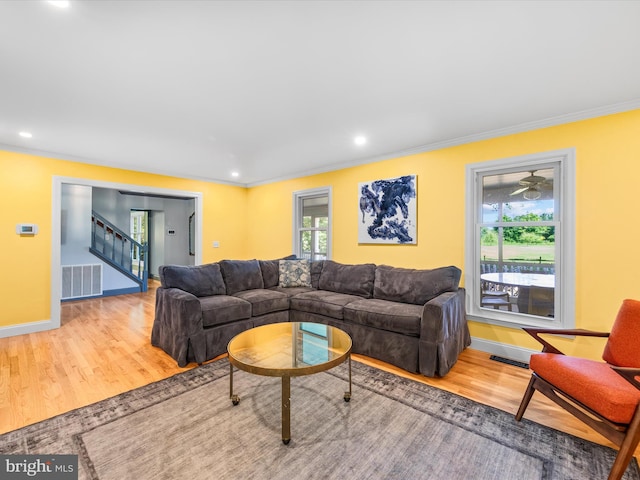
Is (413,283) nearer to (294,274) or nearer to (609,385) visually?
(294,274)

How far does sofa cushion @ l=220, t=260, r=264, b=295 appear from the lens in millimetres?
3906

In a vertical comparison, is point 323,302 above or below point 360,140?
below

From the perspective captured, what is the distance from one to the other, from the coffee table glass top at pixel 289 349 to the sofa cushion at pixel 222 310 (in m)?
0.67

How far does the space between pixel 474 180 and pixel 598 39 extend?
1708 millimetres

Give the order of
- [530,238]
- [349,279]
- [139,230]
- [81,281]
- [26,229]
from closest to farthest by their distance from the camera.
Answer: [530,238]
[26,229]
[349,279]
[81,281]
[139,230]

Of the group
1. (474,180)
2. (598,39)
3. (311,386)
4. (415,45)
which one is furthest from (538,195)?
(311,386)

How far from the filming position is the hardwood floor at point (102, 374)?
214cm

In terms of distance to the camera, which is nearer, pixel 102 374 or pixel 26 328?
pixel 102 374

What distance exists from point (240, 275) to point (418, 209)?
8.37ft

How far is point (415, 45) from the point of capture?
5.92ft

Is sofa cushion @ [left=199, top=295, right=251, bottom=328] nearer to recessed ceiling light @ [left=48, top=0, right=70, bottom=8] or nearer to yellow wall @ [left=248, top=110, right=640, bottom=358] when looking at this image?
yellow wall @ [left=248, top=110, right=640, bottom=358]

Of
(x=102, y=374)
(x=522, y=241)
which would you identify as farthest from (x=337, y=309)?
(x=102, y=374)

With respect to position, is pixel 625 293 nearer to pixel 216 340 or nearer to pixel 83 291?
pixel 216 340

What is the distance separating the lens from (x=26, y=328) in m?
3.86
